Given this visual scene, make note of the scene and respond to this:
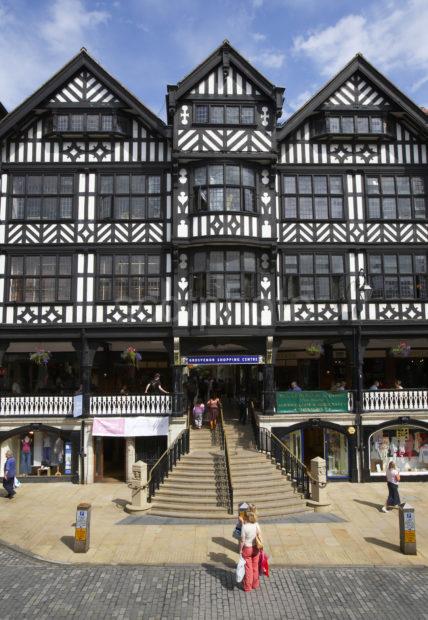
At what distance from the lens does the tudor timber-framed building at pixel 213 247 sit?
780 inches

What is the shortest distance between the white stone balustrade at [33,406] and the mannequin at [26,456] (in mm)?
1163

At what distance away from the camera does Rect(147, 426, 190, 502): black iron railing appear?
15719mm

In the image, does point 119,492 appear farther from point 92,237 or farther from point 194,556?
point 92,237

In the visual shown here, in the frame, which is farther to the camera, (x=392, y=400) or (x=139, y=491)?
(x=392, y=400)

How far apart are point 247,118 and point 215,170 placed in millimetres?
2789

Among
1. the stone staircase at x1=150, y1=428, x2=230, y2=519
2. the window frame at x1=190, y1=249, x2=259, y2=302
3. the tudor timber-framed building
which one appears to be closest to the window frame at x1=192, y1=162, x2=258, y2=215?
the tudor timber-framed building

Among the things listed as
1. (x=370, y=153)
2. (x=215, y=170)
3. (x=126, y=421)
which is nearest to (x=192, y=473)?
(x=126, y=421)

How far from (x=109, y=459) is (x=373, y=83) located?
66.8 feet

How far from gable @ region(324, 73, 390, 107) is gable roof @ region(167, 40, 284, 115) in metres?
2.81

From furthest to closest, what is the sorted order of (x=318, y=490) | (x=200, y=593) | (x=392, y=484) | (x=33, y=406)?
(x=33, y=406) < (x=318, y=490) < (x=392, y=484) < (x=200, y=593)

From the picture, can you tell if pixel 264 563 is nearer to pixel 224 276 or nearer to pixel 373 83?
pixel 224 276

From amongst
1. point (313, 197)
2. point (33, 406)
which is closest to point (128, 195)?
point (313, 197)

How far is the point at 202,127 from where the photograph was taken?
802 inches

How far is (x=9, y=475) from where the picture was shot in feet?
54.4
